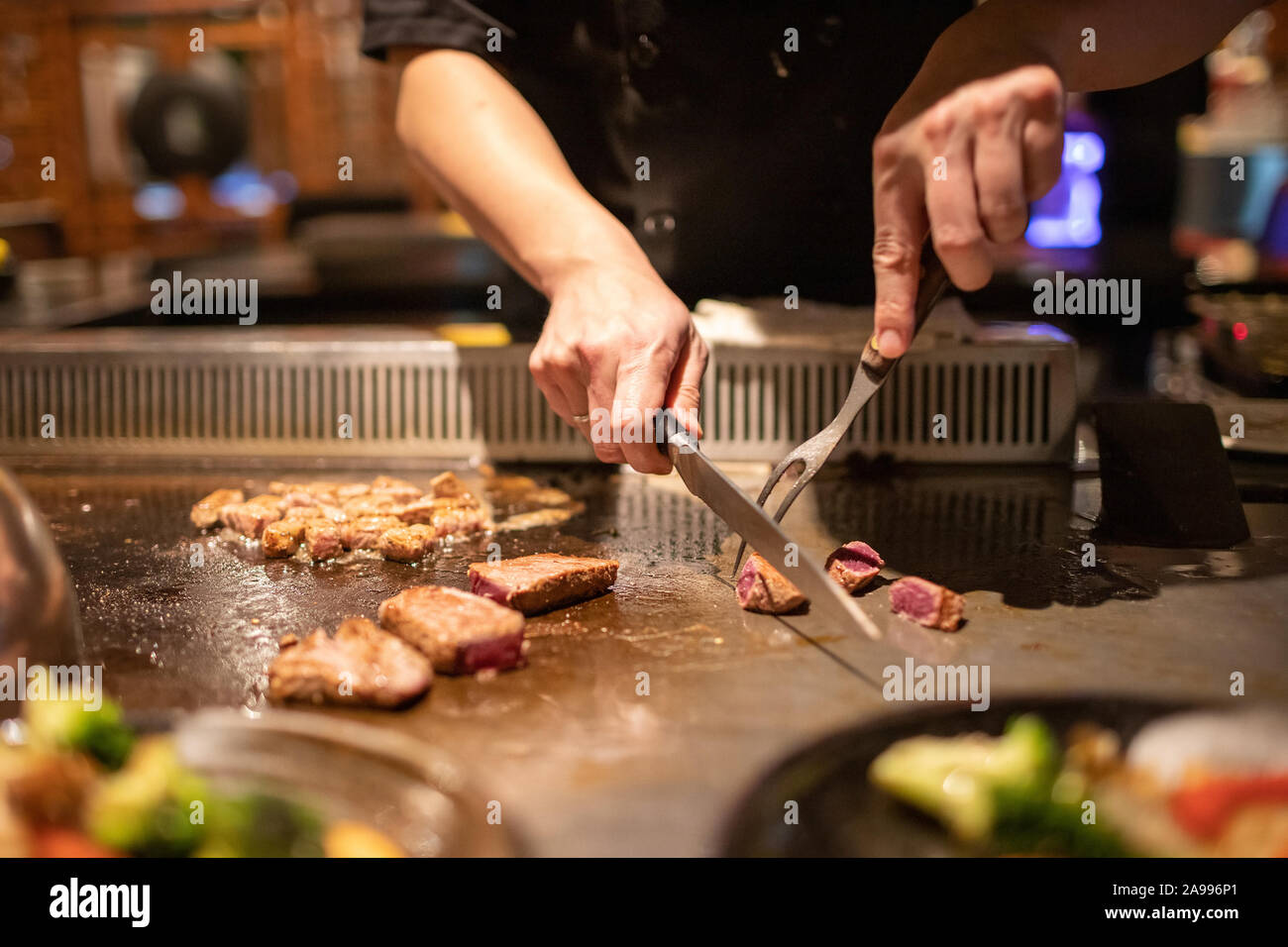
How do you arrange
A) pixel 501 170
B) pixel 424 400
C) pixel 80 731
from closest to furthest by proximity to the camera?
pixel 80 731 → pixel 501 170 → pixel 424 400

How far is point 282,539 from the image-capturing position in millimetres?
1771

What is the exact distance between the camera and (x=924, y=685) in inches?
50.4

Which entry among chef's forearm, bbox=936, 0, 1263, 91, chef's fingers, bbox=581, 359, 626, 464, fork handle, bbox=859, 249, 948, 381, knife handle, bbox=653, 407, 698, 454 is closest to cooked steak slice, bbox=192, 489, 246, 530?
chef's fingers, bbox=581, 359, 626, 464

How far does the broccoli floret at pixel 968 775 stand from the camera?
0.96 m

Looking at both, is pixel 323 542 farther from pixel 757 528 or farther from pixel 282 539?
pixel 757 528

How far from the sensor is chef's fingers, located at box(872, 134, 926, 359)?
59.0 inches

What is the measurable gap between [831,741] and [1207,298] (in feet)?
6.86

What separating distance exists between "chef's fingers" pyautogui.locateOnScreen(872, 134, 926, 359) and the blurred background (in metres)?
1.12

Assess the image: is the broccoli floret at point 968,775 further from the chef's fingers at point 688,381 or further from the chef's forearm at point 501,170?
the chef's forearm at point 501,170

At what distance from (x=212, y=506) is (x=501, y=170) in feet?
2.72

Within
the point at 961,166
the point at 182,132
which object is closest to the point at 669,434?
the point at 961,166

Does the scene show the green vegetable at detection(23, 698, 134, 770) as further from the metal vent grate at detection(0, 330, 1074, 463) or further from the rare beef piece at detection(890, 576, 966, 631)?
the metal vent grate at detection(0, 330, 1074, 463)

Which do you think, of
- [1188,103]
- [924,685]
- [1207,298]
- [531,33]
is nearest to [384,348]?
[531,33]

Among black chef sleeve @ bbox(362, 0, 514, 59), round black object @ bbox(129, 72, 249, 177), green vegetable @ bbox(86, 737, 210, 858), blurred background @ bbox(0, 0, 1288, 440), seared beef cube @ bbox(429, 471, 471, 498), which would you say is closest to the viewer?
green vegetable @ bbox(86, 737, 210, 858)
